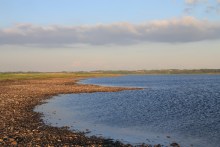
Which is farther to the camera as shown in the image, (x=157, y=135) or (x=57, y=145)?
(x=157, y=135)

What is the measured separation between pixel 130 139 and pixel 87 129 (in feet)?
16.8

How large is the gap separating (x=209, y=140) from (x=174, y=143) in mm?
2898

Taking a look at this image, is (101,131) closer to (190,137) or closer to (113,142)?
(113,142)

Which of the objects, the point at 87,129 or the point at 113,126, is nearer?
the point at 87,129

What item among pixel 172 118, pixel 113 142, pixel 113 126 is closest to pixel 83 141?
pixel 113 142

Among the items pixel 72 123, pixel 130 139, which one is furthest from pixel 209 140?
pixel 72 123

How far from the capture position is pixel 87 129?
2530cm

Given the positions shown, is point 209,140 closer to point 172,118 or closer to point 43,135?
point 172,118

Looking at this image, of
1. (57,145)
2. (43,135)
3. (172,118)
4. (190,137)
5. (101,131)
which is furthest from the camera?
(172,118)

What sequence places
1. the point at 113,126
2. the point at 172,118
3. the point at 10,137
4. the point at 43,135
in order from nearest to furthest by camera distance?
the point at 10,137, the point at 43,135, the point at 113,126, the point at 172,118

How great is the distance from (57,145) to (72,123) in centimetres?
1118

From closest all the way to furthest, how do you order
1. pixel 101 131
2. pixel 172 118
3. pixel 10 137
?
pixel 10 137
pixel 101 131
pixel 172 118

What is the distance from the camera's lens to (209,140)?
68.1 ft

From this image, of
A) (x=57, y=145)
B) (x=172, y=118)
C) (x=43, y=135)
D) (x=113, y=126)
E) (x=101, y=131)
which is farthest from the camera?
(x=172, y=118)
